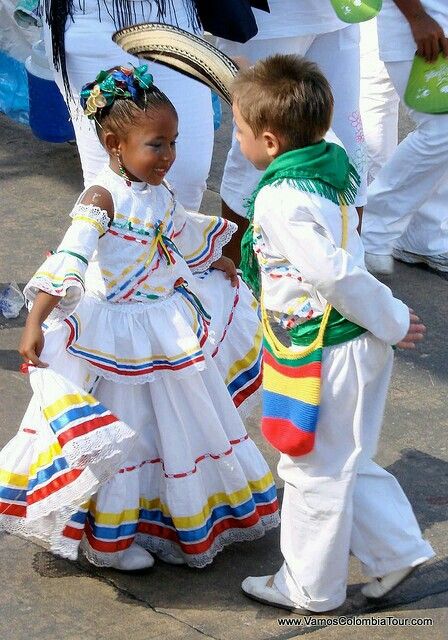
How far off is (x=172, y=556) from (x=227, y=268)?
0.86 m

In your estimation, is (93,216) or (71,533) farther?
(71,533)

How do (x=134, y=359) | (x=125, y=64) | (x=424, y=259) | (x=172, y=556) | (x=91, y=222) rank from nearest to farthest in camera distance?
(x=91, y=222) < (x=134, y=359) < (x=172, y=556) < (x=125, y=64) < (x=424, y=259)

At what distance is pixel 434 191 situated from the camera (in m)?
5.49

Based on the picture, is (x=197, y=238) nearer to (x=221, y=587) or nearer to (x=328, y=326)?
(x=328, y=326)

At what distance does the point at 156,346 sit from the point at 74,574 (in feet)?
2.28

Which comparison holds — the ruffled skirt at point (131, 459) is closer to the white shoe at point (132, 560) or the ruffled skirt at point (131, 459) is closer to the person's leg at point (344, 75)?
the white shoe at point (132, 560)

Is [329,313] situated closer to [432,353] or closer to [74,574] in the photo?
[74,574]

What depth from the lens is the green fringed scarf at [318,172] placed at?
3045 millimetres

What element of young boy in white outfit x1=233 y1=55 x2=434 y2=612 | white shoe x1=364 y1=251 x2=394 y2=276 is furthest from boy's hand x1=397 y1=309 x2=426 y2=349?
white shoe x1=364 y1=251 x2=394 y2=276

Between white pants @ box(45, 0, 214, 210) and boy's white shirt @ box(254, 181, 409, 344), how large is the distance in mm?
872

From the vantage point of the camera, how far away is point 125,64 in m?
3.90

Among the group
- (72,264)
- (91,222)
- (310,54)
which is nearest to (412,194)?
(310,54)

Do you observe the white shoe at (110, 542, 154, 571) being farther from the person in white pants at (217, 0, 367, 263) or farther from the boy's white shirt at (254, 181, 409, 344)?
the person in white pants at (217, 0, 367, 263)

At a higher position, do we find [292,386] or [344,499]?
[292,386]
